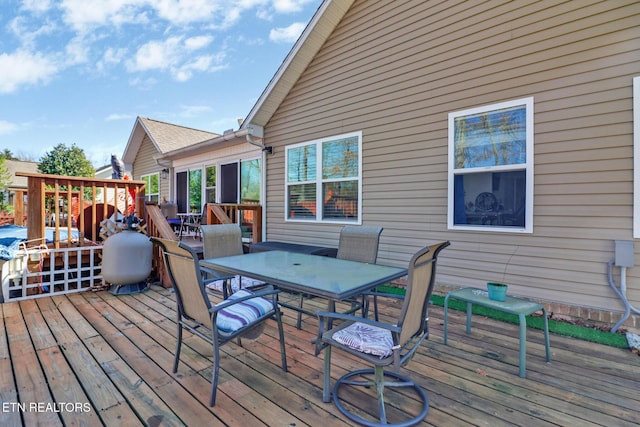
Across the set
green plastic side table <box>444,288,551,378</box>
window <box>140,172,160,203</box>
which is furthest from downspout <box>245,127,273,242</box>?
window <box>140,172,160,203</box>

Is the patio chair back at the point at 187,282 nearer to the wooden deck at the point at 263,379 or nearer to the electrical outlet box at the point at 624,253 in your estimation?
the wooden deck at the point at 263,379

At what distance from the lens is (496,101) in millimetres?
3596

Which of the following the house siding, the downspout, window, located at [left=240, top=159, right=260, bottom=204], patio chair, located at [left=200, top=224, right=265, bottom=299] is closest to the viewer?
the house siding

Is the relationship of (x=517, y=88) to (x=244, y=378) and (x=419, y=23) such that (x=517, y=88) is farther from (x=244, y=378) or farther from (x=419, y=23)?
(x=244, y=378)

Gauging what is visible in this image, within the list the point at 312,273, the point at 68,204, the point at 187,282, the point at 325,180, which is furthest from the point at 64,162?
the point at 312,273

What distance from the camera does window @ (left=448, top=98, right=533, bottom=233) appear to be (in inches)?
135

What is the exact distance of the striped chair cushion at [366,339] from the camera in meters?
1.68

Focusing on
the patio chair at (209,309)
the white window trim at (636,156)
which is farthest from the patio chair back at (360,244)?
the white window trim at (636,156)

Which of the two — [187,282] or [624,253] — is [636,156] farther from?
[187,282]

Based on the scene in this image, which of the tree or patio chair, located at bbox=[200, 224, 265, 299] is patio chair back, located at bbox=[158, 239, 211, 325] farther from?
the tree

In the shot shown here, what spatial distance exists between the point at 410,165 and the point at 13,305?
18.4ft

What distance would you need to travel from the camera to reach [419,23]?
4.25m

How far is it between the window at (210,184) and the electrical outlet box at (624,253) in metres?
7.92

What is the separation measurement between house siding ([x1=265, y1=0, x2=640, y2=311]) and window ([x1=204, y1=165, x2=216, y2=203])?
3950mm
